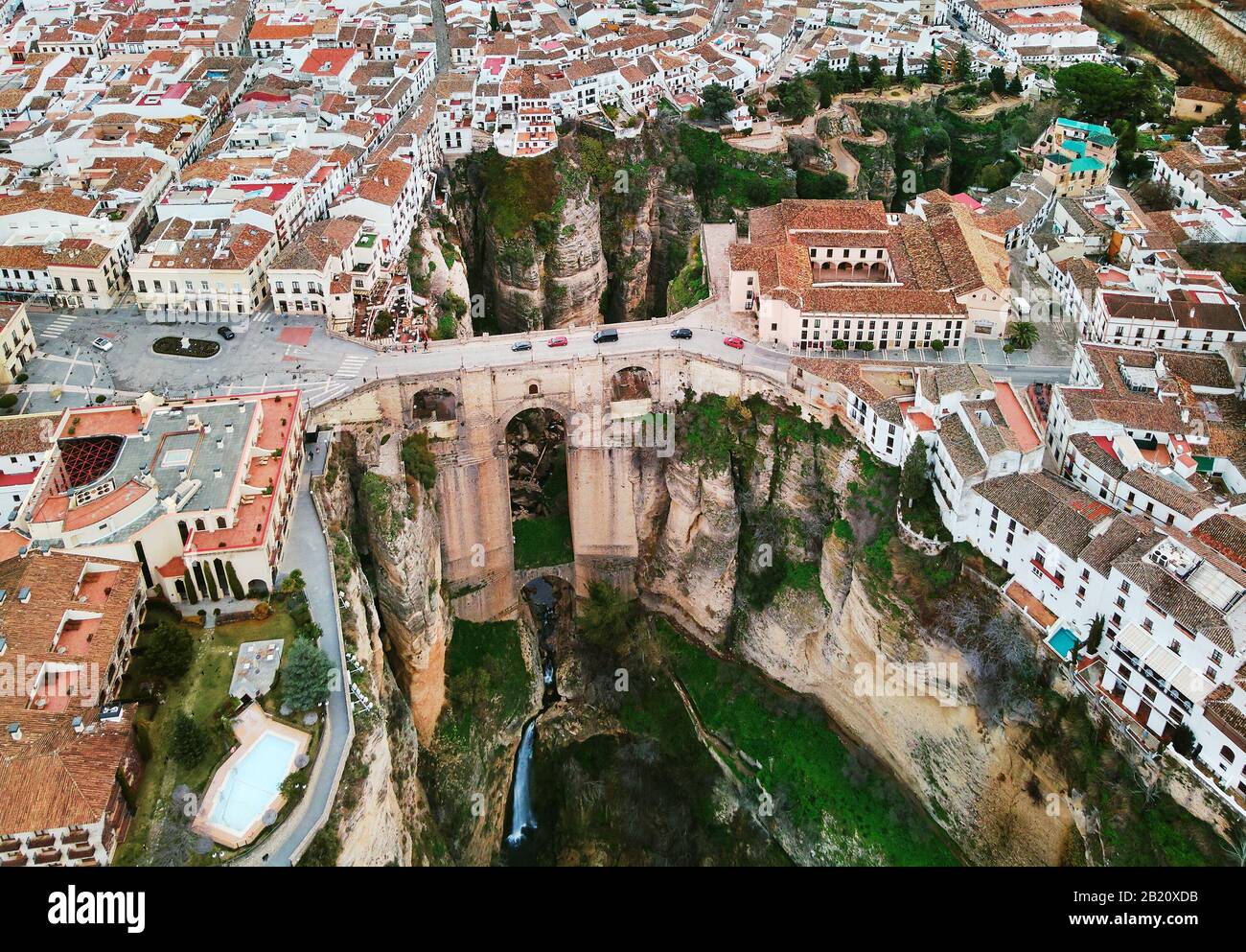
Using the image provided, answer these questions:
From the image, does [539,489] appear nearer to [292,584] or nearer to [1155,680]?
[292,584]

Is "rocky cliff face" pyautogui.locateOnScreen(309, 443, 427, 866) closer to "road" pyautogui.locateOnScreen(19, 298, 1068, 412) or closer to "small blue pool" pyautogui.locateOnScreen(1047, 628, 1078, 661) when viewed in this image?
"road" pyautogui.locateOnScreen(19, 298, 1068, 412)

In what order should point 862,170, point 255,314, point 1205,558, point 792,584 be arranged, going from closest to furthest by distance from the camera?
point 1205,558 < point 792,584 < point 255,314 < point 862,170

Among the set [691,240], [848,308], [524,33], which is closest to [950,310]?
[848,308]

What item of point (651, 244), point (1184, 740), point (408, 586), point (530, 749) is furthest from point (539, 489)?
point (1184, 740)

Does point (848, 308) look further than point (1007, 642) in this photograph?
Yes

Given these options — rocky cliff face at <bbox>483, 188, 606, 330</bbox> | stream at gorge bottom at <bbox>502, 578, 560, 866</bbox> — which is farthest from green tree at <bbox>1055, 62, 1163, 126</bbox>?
stream at gorge bottom at <bbox>502, 578, 560, 866</bbox>

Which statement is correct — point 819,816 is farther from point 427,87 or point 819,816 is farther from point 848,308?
point 427,87

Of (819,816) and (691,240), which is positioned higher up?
(691,240)
